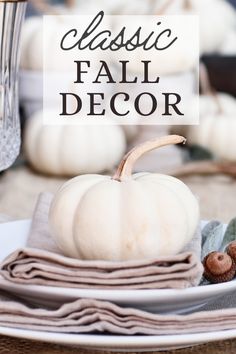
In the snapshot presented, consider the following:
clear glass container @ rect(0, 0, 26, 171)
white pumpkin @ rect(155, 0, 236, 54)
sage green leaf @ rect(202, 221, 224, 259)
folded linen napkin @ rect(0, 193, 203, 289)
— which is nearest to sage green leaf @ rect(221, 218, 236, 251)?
sage green leaf @ rect(202, 221, 224, 259)

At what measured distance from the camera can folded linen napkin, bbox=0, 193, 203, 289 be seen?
23.6 inches

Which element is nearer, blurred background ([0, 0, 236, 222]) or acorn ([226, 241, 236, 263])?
acorn ([226, 241, 236, 263])

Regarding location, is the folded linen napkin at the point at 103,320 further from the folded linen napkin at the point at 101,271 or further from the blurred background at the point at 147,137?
the blurred background at the point at 147,137

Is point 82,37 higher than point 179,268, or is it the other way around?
point 82,37

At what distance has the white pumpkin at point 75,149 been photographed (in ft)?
4.62

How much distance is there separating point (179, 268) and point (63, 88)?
3.11 feet

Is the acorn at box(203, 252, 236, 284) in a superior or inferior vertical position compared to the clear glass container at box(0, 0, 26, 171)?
inferior

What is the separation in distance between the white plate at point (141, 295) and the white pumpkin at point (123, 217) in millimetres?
40

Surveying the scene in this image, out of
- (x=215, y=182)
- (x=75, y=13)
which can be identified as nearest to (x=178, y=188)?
(x=215, y=182)

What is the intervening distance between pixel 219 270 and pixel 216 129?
87 centimetres

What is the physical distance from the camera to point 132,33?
1.51 m

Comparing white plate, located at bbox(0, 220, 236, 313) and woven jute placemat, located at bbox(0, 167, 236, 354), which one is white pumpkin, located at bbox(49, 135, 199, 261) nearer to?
white plate, located at bbox(0, 220, 236, 313)

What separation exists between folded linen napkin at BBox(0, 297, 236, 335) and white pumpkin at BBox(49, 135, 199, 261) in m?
0.06

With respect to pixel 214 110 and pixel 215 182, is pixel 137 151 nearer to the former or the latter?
pixel 215 182
